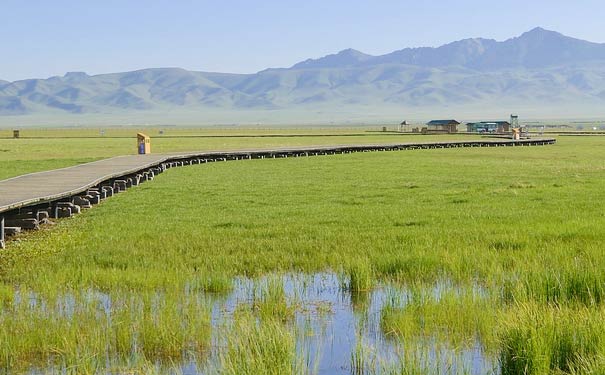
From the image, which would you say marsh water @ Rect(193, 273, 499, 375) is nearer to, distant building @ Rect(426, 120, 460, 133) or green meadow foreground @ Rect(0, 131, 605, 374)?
green meadow foreground @ Rect(0, 131, 605, 374)

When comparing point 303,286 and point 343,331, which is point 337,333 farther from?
point 303,286

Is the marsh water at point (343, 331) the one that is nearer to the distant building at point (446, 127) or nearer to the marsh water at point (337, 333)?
the marsh water at point (337, 333)

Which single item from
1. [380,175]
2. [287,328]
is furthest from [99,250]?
[380,175]

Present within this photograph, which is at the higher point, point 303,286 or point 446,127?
point 446,127

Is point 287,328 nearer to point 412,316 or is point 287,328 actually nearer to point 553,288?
point 412,316

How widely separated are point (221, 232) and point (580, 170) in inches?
931

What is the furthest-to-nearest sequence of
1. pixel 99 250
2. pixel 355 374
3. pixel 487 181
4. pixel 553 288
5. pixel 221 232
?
pixel 487 181 → pixel 221 232 → pixel 99 250 → pixel 553 288 → pixel 355 374

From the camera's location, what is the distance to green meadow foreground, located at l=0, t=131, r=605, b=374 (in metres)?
7.83

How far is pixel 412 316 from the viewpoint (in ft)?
30.6

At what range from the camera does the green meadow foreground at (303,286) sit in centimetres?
783

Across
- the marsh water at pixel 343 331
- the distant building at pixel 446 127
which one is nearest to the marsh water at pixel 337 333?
the marsh water at pixel 343 331

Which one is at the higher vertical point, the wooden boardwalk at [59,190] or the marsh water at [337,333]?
the wooden boardwalk at [59,190]

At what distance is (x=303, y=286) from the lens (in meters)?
11.4

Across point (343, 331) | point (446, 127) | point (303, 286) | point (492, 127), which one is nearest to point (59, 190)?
point (303, 286)
